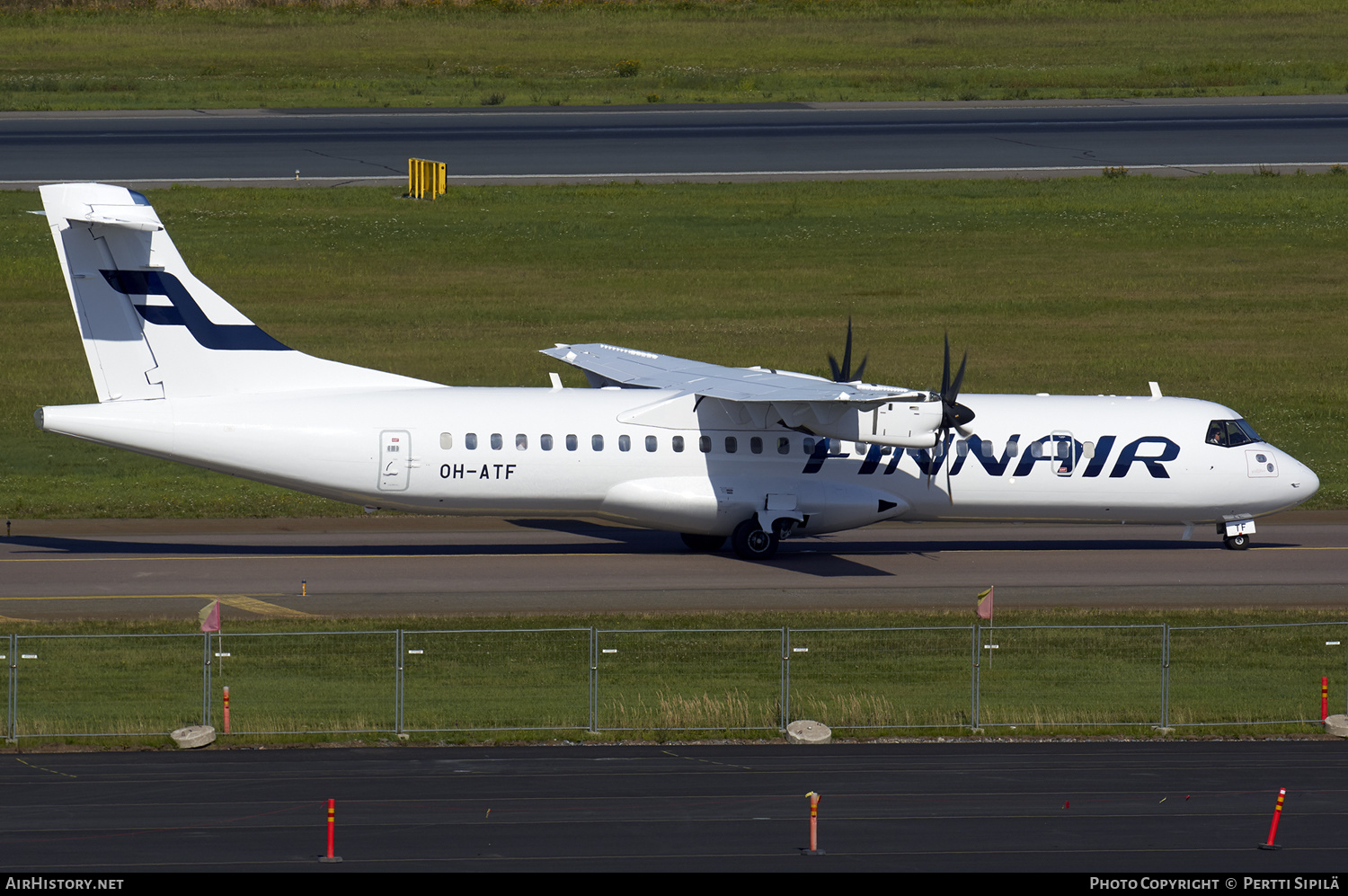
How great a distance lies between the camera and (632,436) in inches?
1321

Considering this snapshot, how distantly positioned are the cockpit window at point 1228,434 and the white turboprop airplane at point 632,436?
6cm

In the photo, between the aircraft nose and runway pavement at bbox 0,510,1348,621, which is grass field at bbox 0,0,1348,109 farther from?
the aircraft nose

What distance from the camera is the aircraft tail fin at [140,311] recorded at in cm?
3103

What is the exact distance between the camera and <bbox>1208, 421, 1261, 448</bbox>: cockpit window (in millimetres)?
35500

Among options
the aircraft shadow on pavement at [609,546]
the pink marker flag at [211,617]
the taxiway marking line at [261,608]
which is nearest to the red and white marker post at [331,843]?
the pink marker flag at [211,617]

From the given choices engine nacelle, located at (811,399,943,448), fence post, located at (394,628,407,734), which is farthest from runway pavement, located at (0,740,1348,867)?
engine nacelle, located at (811,399,943,448)

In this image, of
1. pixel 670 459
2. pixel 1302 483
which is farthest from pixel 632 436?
pixel 1302 483

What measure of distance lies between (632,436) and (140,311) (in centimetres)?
979

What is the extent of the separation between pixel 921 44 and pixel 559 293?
186ft

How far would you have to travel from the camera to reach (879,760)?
72.1 ft

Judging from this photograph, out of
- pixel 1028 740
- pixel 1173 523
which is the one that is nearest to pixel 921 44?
pixel 1173 523

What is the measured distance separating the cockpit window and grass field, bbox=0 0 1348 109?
5767 cm
